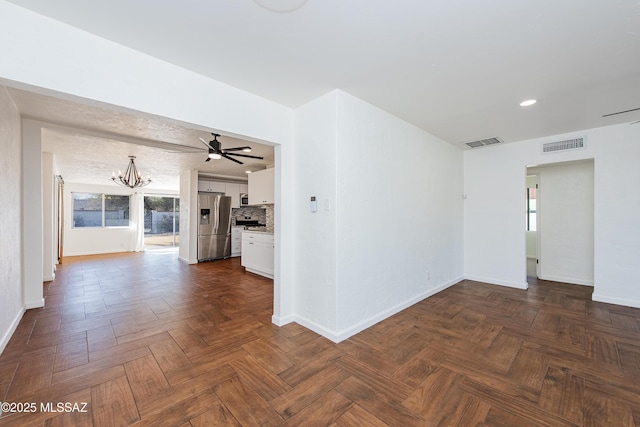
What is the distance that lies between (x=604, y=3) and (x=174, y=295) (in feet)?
17.2

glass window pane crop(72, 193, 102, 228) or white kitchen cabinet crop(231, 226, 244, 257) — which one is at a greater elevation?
glass window pane crop(72, 193, 102, 228)

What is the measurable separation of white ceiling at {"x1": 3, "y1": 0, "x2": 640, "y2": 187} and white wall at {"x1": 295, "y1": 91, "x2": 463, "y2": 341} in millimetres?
361

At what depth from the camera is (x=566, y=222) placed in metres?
4.64

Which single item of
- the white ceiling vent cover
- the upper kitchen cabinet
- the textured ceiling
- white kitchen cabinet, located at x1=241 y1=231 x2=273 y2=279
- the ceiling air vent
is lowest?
white kitchen cabinet, located at x1=241 y1=231 x2=273 y2=279

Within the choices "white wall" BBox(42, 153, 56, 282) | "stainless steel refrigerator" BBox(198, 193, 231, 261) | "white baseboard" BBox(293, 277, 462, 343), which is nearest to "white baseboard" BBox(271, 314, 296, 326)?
"white baseboard" BBox(293, 277, 462, 343)

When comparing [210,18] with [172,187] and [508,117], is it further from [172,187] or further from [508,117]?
[172,187]

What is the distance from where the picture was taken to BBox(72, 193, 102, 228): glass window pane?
8.23m

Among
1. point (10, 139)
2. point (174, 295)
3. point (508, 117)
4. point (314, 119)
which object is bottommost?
point (174, 295)

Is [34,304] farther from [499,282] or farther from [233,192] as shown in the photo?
[499,282]

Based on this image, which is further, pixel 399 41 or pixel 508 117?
pixel 508 117

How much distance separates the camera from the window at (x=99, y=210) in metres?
8.27

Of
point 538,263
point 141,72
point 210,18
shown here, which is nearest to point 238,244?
point 141,72

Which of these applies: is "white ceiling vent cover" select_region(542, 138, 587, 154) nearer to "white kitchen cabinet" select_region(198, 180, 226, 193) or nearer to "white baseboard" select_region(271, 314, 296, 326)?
"white baseboard" select_region(271, 314, 296, 326)

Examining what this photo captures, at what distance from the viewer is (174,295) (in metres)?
3.96
